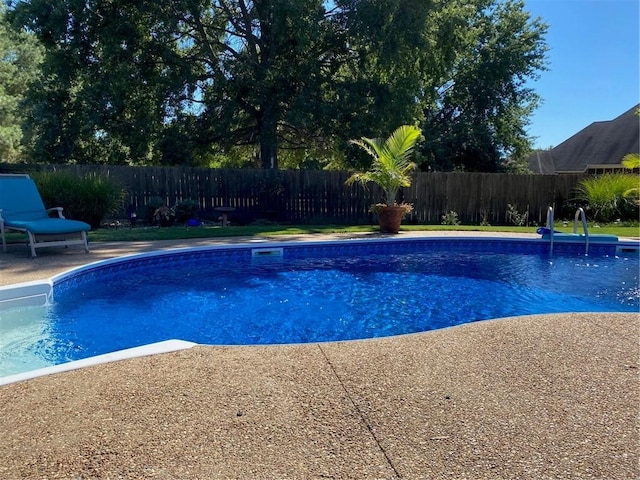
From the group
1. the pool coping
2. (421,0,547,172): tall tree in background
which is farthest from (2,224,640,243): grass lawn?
(421,0,547,172): tall tree in background

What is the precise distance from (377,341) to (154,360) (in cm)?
163

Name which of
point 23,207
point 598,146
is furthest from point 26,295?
point 598,146

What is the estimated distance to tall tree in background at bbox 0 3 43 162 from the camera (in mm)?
19125

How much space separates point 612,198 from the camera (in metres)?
13.2

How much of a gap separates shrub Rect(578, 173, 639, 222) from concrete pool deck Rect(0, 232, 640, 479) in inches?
484

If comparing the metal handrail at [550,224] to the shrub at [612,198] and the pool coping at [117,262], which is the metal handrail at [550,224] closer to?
the pool coping at [117,262]

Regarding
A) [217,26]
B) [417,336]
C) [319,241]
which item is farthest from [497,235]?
[217,26]

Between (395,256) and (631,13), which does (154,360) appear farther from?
(631,13)

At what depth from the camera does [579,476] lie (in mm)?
1710

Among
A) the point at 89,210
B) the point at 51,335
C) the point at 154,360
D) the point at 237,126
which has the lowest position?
the point at 51,335

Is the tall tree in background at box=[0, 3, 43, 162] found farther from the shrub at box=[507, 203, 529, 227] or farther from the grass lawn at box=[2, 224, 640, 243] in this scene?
the shrub at box=[507, 203, 529, 227]

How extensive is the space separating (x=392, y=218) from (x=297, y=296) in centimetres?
529

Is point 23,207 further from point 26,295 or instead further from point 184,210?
point 184,210

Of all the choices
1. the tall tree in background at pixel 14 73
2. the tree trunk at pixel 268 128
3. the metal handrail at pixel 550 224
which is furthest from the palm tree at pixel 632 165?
the tall tree in background at pixel 14 73
